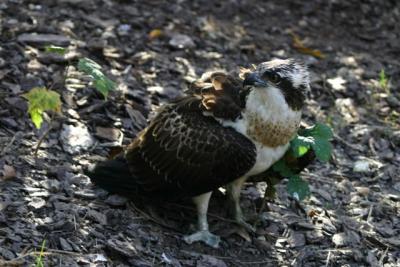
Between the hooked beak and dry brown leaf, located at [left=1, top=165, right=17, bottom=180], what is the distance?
1.80 meters

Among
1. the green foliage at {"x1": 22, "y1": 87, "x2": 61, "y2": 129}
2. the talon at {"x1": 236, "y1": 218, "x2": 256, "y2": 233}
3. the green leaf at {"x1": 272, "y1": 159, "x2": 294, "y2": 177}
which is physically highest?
the green foliage at {"x1": 22, "y1": 87, "x2": 61, "y2": 129}

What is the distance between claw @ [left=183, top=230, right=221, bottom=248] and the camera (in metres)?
5.57

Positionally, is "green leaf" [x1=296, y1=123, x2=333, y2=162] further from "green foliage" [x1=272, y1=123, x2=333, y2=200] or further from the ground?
the ground

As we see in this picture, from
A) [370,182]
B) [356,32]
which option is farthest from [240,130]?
[356,32]

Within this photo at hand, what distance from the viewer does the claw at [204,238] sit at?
5566 mm

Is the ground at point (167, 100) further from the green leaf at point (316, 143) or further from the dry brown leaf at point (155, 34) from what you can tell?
the green leaf at point (316, 143)

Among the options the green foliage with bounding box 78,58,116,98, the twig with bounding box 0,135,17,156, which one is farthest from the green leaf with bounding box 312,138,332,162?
the twig with bounding box 0,135,17,156

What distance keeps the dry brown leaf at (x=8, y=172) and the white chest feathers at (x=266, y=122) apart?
1.56 meters

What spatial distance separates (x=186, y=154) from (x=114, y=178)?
0.62 m

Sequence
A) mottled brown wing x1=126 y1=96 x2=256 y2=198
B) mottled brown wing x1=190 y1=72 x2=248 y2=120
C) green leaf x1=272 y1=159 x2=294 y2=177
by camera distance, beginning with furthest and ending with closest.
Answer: green leaf x1=272 y1=159 x2=294 y2=177, mottled brown wing x1=190 y1=72 x2=248 y2=120, mottled brown wing x1=126 y1=96 x2=256 y2=198

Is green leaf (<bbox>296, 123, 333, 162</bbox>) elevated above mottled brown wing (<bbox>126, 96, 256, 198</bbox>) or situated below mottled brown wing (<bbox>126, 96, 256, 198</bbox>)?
above

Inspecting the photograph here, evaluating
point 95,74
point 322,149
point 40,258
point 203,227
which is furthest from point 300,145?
point 40,258

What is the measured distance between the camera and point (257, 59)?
8508 millimetres

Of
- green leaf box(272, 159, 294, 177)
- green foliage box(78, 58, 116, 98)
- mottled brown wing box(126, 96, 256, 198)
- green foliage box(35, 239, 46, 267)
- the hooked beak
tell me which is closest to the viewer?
green foliage box(35, 239, 46, 267)
